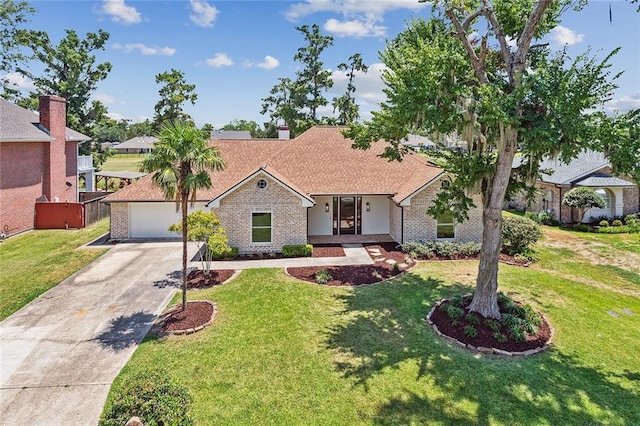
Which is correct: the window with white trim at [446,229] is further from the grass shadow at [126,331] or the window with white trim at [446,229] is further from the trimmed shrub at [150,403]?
the trimmed shrub at [150,403]

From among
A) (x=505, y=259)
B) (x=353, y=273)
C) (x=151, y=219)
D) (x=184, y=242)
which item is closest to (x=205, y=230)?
(x=184, y=242)

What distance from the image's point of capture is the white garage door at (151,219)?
850 inches

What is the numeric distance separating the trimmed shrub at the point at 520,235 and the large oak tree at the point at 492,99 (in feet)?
20.9

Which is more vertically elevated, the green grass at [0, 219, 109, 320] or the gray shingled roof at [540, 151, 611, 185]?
the gray shingled roof at [540, 151, 611, 185]

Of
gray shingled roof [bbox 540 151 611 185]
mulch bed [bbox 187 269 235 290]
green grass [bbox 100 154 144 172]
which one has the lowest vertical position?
mulch bed [bbox 187 269 235 290]

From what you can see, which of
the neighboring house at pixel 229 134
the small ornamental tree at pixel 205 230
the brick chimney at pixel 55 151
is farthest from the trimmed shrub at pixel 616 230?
the brick chimney at pixel 55 151

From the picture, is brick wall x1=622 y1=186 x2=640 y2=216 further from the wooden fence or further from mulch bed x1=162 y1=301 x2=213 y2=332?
the wooden fence

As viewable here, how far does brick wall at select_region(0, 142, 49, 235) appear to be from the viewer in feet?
68.0

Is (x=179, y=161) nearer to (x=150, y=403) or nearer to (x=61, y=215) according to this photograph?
(x=150, y=403)

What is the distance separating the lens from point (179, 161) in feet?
36.8

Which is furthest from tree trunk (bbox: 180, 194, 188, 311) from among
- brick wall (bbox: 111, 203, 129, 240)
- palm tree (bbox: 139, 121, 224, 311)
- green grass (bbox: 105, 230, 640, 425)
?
brick wall (bbox: 111, 203, 129, 240)

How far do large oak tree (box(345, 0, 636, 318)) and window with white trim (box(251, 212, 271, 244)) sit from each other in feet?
27.6

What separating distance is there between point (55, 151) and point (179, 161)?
20.1m

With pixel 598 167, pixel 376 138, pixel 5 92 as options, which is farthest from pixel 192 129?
pixel 5 92
